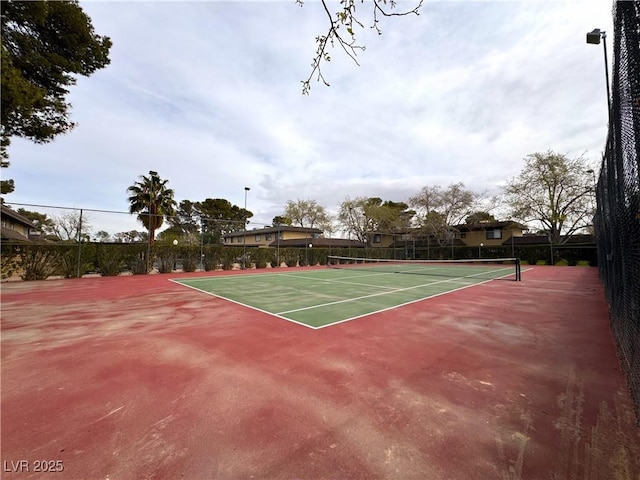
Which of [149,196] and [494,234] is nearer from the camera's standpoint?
[149,196]

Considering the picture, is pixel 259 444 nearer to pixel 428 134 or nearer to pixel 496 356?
pixel 496 356

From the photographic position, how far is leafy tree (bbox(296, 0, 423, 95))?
2.10 metres

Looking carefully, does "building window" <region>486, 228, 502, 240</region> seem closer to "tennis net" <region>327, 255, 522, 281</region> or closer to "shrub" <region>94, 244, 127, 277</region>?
"tennis net" <region>327, 255, 522, 281</region>

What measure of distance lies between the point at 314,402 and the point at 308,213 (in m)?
41.0

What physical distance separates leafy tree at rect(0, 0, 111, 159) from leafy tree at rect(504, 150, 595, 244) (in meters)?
32.6

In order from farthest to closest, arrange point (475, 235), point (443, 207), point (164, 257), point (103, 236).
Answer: point (475, 235)
point (443, 207)
point (164, 257)
point (103, 236)

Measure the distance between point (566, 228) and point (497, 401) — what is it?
32.5 m

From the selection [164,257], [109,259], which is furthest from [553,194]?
[109,259]

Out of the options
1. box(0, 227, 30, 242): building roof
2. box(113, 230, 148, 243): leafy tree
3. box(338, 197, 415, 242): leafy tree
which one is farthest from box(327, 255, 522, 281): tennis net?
box(0, 227, 30, 242): building roof

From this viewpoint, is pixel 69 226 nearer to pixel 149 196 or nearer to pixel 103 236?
pixel 103 236

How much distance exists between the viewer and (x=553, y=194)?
24.9m

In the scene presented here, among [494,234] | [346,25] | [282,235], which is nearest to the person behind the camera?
[346,25]

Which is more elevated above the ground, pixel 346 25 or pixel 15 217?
pixel 15 217

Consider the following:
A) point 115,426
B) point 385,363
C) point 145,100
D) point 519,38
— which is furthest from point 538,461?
point 145,100
